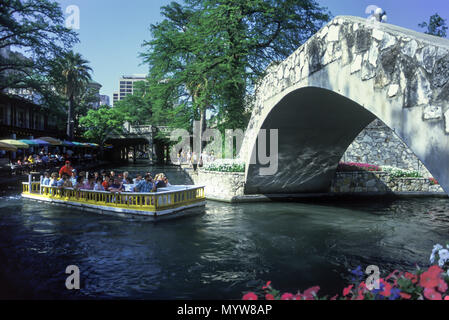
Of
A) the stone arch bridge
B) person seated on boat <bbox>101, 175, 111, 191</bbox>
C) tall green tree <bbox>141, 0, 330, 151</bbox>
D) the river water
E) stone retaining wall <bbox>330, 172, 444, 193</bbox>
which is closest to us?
the stone arch bridge

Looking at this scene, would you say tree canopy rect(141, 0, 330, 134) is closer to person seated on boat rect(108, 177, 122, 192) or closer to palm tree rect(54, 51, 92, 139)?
person seated on boat rect(108, 177, 122, 192)

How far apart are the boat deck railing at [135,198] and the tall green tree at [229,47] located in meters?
9.60

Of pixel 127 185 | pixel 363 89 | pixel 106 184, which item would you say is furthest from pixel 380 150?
pixel 363 89

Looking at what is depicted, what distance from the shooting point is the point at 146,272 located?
7.12 metres

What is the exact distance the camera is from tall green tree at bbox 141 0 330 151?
831 inches

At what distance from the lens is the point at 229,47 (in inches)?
864

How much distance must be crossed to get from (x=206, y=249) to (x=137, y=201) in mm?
4516

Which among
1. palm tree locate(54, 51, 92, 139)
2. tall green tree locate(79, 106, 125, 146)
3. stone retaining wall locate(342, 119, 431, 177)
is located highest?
palm tree locate(54, 51, 92, 139)

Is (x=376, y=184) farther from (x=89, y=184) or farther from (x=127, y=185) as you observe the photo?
(x=89, y=184)

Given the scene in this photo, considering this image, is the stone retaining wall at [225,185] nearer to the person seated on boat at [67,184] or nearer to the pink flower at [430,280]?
the person seated on boat at [67,184]

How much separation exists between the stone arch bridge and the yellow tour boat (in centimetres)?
373

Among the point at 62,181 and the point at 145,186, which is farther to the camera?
the point at 62,181

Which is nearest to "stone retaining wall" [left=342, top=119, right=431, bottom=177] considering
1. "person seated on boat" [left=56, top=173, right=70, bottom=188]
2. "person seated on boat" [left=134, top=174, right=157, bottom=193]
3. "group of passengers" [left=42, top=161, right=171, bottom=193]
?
"group of passengers" [left=42, top=161, right=171, bottom=193]

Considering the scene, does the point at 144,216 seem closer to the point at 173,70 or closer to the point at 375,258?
the point at 375,258
